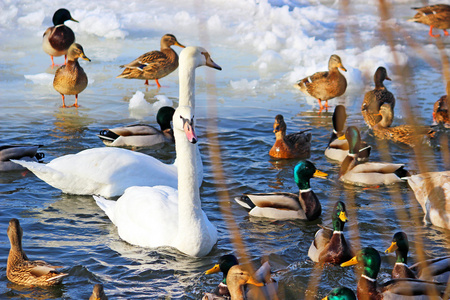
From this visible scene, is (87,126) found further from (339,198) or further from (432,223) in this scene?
(432,223)

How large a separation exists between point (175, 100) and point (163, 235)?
18.1ft

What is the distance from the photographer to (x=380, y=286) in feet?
13.9

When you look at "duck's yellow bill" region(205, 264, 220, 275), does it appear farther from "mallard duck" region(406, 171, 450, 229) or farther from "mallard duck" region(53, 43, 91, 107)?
"mallard duck" region(53, 43, 91, 107)

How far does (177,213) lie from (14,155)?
2.83 metres

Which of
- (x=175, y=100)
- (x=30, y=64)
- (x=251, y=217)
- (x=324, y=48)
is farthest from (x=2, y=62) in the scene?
(x=251, y=217)

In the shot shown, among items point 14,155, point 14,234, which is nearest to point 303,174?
point 14,234

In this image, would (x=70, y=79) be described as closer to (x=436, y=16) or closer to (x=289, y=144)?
(x=289, y=144)

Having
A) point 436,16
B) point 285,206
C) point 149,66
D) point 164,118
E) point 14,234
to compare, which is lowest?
point 285,206

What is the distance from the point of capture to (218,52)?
1312cm

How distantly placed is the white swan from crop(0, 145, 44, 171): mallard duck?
216cm

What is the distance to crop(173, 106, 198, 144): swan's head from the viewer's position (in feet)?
15.3

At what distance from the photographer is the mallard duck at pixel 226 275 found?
13.4ft

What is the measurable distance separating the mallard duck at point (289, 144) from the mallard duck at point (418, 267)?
3247 mm

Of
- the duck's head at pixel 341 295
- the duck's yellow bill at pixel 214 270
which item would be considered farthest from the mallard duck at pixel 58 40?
the duck's head at pixel 341 295
